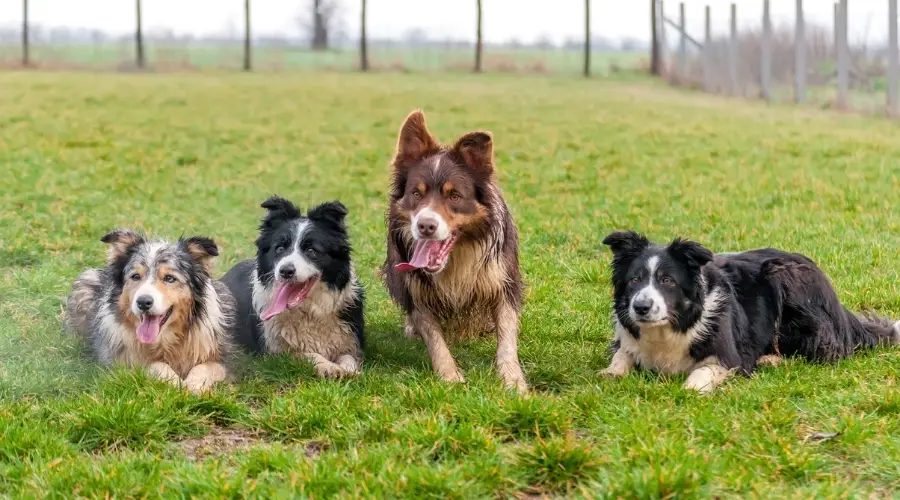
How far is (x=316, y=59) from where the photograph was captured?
53344mm

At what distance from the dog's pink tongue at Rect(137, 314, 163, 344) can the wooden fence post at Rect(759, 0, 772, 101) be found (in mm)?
26988

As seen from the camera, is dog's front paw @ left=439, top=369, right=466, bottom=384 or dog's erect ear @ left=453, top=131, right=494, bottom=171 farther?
dog's erect ear @ left=453, top=131, right=494, bottom=171

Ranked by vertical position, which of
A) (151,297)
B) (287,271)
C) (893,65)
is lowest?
(151,297)

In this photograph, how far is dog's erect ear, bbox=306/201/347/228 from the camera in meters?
6.69

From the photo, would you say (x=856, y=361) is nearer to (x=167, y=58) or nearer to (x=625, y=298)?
(x=625, y=298)

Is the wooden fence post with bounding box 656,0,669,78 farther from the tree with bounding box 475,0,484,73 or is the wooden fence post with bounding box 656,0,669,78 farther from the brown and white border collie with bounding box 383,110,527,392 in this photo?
the brown and white border collie with bounding box 383,110,527,392

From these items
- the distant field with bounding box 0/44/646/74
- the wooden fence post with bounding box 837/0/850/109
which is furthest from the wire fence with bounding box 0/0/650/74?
the wooden fence post with bounding box 837/0/850/109

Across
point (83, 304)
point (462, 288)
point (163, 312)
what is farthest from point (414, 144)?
point (83, 304)

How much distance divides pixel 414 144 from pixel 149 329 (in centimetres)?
213

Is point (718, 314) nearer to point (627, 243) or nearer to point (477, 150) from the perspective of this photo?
point (627, 243)

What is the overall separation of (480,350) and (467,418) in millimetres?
1800

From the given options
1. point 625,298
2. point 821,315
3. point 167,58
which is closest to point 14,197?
point 625,298

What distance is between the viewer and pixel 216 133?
20.8 m

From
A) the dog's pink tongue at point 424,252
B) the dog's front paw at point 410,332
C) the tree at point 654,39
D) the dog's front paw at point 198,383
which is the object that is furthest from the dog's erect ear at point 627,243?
the tree at point 654,39
